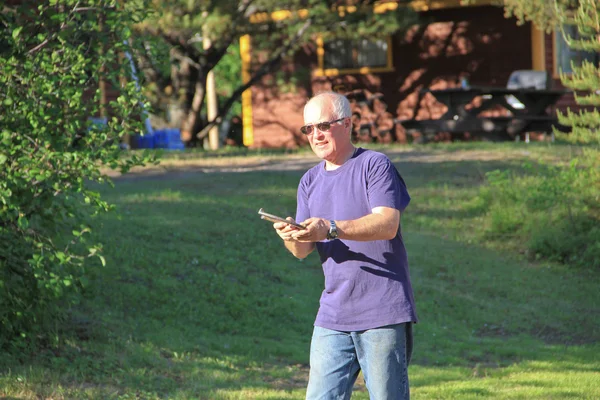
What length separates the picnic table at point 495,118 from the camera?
20234mm

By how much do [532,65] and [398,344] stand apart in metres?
20.6

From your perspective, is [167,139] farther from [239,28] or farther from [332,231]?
[332,231]

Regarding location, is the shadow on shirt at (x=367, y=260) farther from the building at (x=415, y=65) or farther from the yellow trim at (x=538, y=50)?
the yellow trim at (x=538, y=50)

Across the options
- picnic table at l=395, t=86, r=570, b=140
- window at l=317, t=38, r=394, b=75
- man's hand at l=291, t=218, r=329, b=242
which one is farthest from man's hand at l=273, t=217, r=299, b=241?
window at l=317, t=38, r=394, b=75

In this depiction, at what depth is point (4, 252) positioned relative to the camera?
695 centimetres

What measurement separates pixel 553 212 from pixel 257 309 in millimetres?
5109

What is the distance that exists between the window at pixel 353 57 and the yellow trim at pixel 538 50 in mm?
3801

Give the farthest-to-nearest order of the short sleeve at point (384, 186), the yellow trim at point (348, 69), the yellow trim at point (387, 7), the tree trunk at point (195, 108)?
the yellow trim at point (348, 69) < the tree trunk at point (195, 108) < the yellow trim at point (387, 7) < the short sleeve at point (384, 186)

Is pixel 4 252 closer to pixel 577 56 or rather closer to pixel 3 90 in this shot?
pixel 3 90

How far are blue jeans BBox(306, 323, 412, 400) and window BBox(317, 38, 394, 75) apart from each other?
21.4m

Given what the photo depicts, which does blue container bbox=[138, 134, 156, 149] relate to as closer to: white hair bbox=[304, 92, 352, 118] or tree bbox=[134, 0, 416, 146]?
tree bbox=[134, 0, 416, 146]

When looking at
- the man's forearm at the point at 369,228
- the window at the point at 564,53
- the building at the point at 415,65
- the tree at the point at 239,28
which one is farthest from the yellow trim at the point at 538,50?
the man's forearm at the point at 369,228

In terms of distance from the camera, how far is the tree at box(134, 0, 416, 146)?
1866cm

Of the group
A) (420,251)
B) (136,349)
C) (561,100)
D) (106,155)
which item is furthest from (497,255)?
(561,100)
